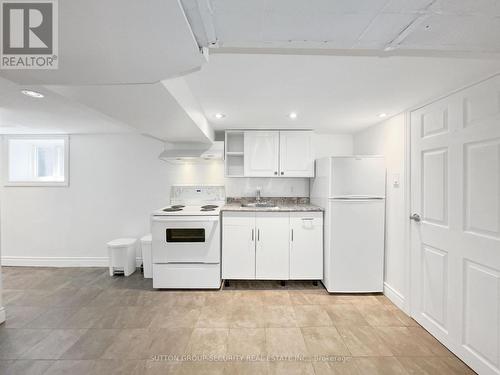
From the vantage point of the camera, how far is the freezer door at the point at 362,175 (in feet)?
9.76

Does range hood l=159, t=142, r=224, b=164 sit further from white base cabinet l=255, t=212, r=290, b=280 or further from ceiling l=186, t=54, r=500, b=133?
white base cabinet l=255, t=212, r=290, b=280

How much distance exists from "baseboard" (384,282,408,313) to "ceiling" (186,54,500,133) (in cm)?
203

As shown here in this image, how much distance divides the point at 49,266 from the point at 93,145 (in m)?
2.07

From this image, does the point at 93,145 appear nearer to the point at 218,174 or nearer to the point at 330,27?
the point at 218,174

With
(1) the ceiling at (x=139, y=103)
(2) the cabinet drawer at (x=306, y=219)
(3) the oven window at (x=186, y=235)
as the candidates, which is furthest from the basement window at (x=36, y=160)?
(2) the cabinet drawer at (x=306, y=219)

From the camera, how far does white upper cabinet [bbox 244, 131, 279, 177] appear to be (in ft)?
11.9

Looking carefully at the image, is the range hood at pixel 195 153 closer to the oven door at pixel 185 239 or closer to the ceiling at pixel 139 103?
the ceiling at pixel 139 103

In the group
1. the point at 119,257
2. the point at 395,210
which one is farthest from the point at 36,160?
the point at 395,210

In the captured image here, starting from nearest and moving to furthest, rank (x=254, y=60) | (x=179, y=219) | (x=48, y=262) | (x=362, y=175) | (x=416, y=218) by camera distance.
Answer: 1. (x=254, y=60)
2. (x=416, y=218)
3. (x=362, y=175)
4. (x=179, y=219)
5. (x=48, y=262)

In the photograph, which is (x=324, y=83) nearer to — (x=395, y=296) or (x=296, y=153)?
(x=296, y=153)

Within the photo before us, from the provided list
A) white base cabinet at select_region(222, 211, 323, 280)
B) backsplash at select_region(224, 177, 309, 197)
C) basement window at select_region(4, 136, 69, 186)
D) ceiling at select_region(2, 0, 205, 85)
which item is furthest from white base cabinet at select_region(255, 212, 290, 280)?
basement window at select_region(4, 136, 69, 186)

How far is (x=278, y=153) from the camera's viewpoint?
3641 mm

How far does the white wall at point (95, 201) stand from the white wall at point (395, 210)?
93.4 inches

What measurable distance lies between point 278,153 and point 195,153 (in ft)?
3.99
